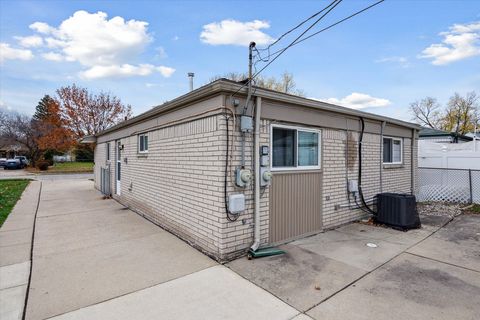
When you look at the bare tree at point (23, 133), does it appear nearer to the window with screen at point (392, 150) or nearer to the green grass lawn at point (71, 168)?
the green grass lawn at point (71, 168)

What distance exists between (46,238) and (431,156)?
484 inches

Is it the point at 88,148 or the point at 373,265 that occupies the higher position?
the point at 88,148

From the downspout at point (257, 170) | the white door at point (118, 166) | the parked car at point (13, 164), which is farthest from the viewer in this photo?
the parked car at point (13, 164)

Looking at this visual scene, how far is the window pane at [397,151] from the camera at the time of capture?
8.12 metres

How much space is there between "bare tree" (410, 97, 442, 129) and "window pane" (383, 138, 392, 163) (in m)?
32.7

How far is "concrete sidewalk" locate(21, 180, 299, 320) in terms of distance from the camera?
2750mm

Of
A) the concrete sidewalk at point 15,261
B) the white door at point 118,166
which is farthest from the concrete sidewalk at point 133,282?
the white door at point 118,166

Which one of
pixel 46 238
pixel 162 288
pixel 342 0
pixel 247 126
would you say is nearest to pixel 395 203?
pixel 247 126

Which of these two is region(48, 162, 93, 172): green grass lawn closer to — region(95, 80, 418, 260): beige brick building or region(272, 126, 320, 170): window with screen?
region(95, 80, 418, 260): beige brick building

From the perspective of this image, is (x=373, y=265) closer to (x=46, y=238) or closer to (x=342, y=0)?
(x=342, y=0)

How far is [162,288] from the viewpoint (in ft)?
10.6

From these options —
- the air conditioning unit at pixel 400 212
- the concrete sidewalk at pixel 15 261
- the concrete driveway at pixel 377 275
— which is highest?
the air conditioning unit at pixel 400 212

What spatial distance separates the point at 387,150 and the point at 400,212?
2.66 m

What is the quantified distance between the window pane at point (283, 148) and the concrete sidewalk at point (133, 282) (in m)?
2.12
